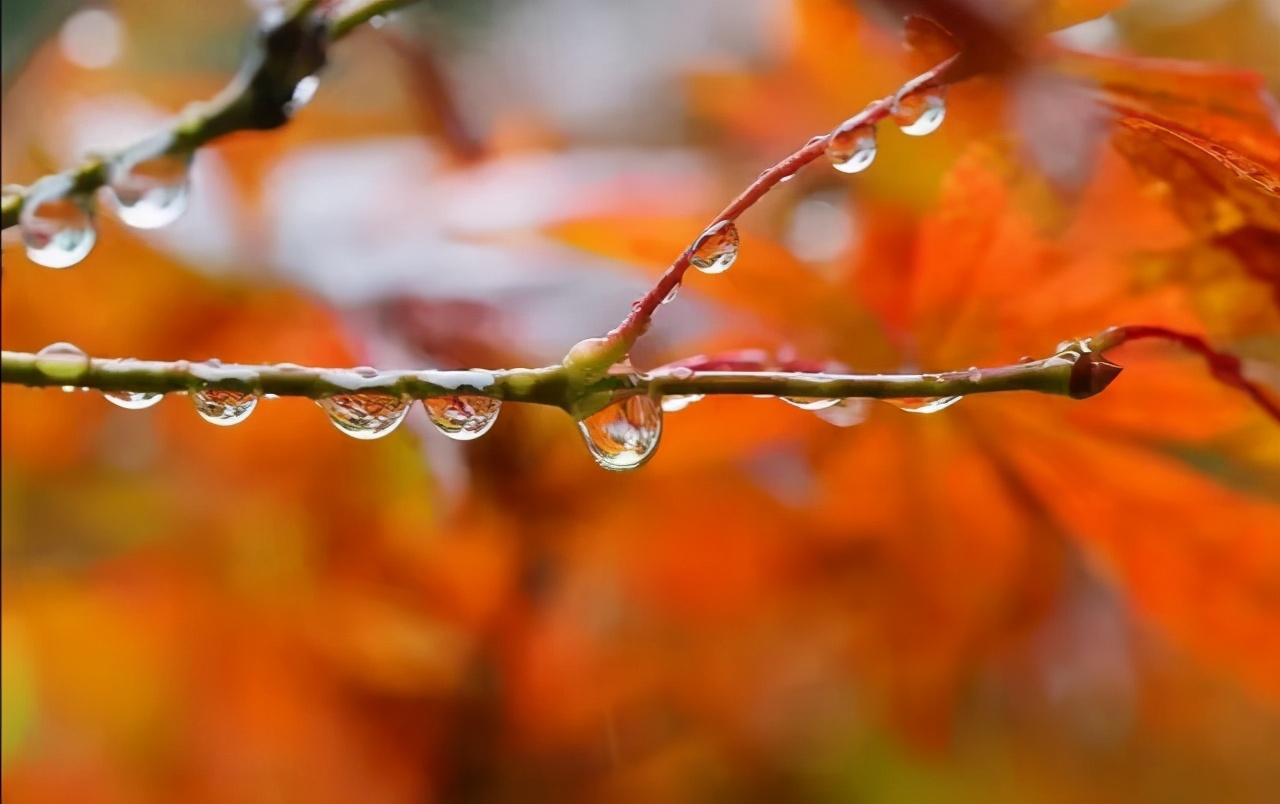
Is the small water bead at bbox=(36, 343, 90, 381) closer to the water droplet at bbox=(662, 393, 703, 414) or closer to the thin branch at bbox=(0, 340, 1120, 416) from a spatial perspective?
the thin branch at bbox=(0, 340, 1120, 416)

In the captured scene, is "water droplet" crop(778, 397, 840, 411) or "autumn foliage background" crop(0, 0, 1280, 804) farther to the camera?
"autumn foliage background" crop(0, 0, 1280, 804)

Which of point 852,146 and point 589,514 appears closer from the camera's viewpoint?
point 852,146

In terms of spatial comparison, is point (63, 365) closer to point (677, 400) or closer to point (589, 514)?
point (677, 400)

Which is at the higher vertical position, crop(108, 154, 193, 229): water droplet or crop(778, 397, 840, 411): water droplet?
crop(108, 154, 193, 229): water droplet

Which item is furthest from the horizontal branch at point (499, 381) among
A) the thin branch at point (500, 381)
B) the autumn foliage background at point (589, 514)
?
the autumn foliage background at point (589, 514)

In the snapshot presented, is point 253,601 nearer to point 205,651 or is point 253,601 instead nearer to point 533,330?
point 205,651

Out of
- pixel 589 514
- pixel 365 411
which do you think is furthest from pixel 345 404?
pixel 589 514

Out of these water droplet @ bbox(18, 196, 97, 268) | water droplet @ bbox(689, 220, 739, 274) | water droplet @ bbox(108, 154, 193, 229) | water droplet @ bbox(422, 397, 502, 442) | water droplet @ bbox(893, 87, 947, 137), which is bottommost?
water droplet @ bbox(422, 397, 502, 442)

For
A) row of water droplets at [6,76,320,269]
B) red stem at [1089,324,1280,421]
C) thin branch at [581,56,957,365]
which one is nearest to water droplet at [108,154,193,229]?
row of water droplets at [6,76,320,269]
